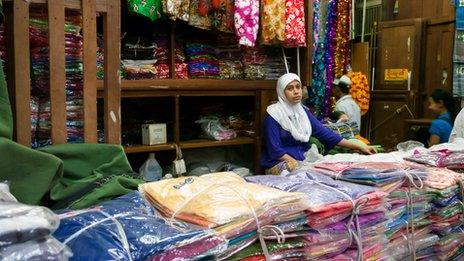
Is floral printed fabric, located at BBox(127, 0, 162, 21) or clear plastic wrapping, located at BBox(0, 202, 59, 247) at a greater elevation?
floral printed fabric, located at BBox(127, 0, 162, 21)

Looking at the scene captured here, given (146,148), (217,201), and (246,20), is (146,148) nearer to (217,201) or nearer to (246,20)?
(246,20)

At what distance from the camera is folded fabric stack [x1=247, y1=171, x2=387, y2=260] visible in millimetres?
1414

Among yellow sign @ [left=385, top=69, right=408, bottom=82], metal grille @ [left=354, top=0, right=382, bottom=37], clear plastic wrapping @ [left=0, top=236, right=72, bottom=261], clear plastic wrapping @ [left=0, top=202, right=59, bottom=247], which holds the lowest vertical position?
clear plastic wrapping @ [left=0, top=236, right=72, bottom=261]

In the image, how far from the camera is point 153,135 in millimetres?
3299

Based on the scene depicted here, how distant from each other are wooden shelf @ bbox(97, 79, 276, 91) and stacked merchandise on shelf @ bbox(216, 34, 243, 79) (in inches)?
4.5

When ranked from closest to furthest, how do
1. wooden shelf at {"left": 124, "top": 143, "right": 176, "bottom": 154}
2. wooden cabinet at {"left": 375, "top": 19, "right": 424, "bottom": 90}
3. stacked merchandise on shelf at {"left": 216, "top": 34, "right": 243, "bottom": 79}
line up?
wooden shelf at {"left": 124, "top": 143, "right": 176, "bottom": 154} < stacked merchandise on shelf at {"left": 216, "top": 34, "right": 243, "bottom": 79} < wooden cabinet at {"left": 375, "top": 19, "right": 424, "bottom": 90}

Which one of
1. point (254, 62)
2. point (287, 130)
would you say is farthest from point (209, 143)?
point (254, 62)

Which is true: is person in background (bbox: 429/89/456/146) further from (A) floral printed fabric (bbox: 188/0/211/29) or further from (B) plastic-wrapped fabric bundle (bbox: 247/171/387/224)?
(B) plastic-wrapped fabric bundle (bbox: 247/171/387/224)

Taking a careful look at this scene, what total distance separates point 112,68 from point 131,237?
0.91 m

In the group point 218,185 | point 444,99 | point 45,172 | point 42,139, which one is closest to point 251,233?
point 218,185

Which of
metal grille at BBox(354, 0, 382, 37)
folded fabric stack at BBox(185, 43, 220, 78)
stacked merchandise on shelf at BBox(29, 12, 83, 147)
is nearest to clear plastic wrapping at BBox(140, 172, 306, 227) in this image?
stacked merchandise on shelf at BBox(29, 12, 83, 147)

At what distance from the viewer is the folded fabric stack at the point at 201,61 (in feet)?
11.2

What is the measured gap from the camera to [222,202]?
1270 mm

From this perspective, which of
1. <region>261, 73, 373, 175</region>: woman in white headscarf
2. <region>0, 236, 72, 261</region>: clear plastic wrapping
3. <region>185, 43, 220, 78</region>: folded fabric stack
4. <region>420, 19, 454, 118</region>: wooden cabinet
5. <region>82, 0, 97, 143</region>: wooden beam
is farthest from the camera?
<region>420, 19, 454, 118</region>: wooden cabinet
